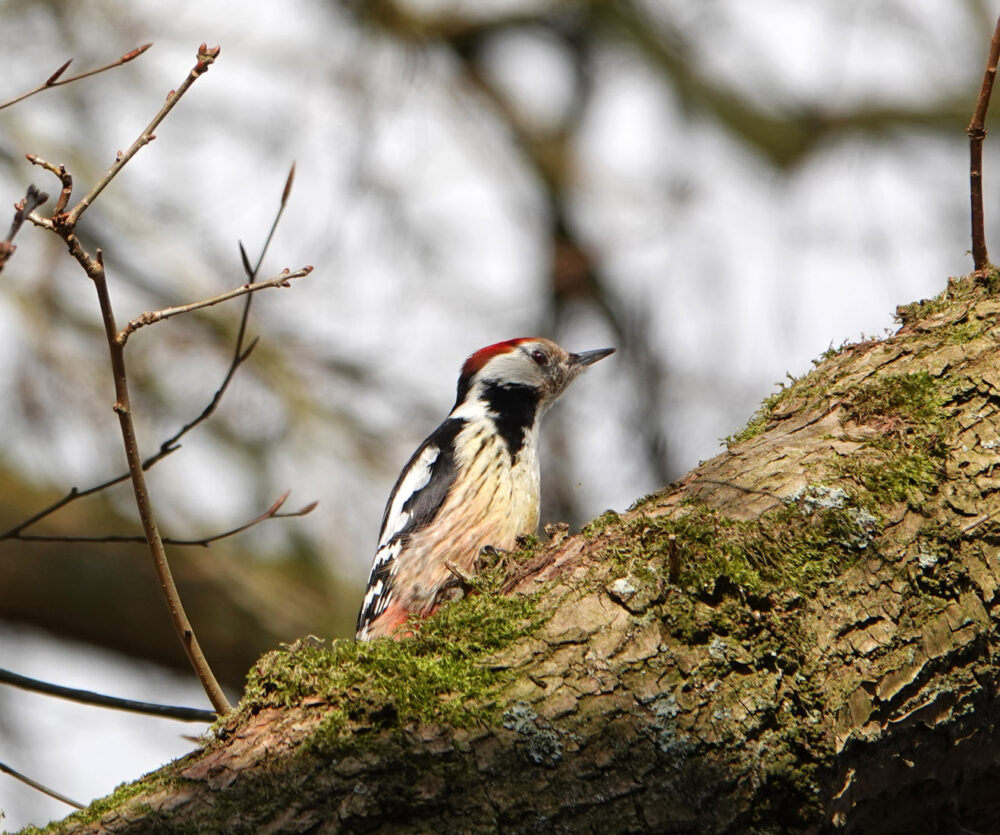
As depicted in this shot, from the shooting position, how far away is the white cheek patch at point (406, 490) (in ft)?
14.9

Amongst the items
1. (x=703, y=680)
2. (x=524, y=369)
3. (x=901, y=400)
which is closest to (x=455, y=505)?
(x=524, y=369)

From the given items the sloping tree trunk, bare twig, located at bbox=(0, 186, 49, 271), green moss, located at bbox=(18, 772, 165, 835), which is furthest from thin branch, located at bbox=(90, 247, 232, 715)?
the sloping tree trunk

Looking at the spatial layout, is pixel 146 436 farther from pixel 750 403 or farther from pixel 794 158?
pixel 794 158

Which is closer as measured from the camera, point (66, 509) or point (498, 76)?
point (66, 509)

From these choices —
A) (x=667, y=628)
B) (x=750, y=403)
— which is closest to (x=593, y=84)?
(x=750, y=403)

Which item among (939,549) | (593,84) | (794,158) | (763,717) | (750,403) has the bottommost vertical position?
(763,717)

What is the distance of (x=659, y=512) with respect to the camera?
91.3 inches

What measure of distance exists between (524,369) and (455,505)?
1.20m

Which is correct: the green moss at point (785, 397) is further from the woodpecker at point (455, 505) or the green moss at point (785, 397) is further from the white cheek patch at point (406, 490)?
the white cheek patch at point (406, 490)

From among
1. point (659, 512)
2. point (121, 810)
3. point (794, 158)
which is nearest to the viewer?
point (121, 810)

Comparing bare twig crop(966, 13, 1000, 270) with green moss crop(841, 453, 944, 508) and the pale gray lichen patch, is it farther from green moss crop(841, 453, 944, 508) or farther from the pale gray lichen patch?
the pale gray lichen patch

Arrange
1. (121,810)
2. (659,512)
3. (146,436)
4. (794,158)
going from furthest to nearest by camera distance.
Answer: (794,158) < (146,436) < (659,512) < (121,810)

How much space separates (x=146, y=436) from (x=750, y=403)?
4.26m

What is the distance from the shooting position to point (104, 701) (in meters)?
2.78
